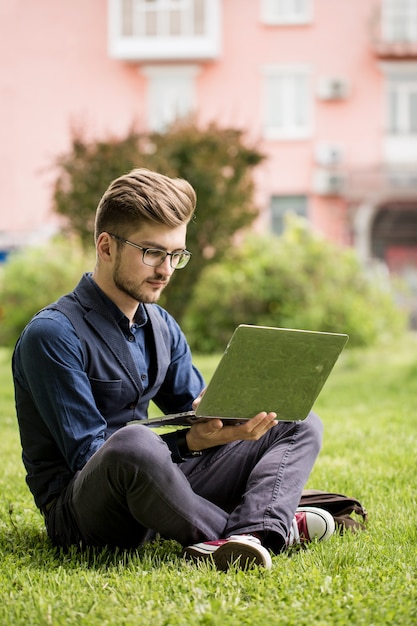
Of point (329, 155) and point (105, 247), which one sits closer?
point (105, 247)

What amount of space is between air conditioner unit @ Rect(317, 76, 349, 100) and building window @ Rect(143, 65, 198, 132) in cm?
288

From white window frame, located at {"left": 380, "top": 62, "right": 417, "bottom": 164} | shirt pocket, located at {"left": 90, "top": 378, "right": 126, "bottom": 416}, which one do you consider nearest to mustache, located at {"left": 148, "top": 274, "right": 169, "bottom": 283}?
shirt pocket, located at {"left": 90, "top": 378, "right": 126, "bottom": 416}

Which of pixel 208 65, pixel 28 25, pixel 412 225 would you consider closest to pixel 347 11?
pixel 208 65

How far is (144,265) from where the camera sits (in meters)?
3.13

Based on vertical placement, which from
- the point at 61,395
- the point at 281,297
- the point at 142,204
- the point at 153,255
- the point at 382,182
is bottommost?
the point at 281,297

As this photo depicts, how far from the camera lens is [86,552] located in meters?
3.08

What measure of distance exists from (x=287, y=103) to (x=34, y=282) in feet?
34.6

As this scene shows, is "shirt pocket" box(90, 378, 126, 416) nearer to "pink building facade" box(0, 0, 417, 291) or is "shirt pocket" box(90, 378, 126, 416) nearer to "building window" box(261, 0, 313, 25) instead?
"pink building facade" box(0, 0, 417, 291)

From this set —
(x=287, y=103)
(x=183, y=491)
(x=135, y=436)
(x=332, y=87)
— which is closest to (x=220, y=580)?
(x=183, y=491)

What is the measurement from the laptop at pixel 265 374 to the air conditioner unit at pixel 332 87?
1915 cm

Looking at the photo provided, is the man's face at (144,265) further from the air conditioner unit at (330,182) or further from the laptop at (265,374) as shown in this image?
the air conditioner unit at (330,182)

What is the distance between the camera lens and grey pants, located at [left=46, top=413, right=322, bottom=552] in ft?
9.41

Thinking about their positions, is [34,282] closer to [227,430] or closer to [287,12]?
[227,430]

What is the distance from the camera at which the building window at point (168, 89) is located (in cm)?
2173
